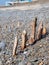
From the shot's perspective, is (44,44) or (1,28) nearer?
(44,44)

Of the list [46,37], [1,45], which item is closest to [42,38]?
[46,37]

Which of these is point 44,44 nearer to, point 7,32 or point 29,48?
point 29,48

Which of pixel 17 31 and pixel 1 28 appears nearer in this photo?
pixel 17 31

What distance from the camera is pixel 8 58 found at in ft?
13.5

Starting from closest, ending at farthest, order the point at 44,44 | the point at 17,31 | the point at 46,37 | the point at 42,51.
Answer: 1. the point at 42,51
2. the point at 44,44
3. the point at 46,37
4. the point at 17,31

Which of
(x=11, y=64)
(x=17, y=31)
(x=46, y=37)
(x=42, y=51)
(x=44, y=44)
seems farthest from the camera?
(x=17, y=31)

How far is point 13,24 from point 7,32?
2.88 ft

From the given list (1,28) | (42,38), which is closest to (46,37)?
(42,38)

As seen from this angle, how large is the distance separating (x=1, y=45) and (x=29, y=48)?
1.98 ft

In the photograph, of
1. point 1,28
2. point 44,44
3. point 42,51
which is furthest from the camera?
point 1,28

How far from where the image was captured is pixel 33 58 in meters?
3.97

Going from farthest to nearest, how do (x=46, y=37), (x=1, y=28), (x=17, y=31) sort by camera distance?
(x=1, y=28)
(x=17, y=31)
(x=46, y=37)

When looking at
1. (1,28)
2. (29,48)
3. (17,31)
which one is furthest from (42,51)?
(1,28)

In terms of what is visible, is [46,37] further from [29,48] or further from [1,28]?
[1,28]
